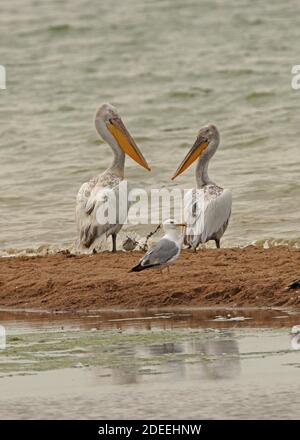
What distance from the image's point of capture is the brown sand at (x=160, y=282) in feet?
36.1

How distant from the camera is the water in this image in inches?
671

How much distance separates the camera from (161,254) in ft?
37.6

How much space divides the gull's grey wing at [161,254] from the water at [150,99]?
3.08 m

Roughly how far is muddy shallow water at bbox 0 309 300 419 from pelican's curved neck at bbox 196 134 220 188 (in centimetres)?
409


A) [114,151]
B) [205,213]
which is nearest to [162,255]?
[205,213]

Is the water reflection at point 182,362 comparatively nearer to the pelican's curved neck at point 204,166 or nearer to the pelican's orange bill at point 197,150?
the pelican's curved neck at point 204,166

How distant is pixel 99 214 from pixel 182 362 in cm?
527

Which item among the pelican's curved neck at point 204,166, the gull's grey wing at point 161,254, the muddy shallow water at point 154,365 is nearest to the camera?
the muddy shallow water at point 154,365

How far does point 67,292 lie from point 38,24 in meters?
21.2

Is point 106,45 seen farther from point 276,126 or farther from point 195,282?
point 195,282

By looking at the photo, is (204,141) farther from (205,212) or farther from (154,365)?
(154,365)

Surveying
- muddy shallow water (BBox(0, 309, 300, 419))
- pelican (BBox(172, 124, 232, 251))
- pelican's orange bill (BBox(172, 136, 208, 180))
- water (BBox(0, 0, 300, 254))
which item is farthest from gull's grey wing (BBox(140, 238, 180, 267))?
pelican's orange bill (BBox(172, 136, 208, 180))

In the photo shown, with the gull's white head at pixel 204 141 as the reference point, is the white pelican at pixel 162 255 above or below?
below

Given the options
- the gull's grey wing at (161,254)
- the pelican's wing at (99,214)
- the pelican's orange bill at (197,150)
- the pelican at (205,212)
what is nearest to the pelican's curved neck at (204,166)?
the pelican at (205,212)
